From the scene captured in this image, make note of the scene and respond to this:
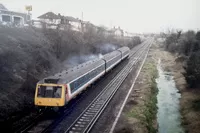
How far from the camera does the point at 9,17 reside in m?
53.5

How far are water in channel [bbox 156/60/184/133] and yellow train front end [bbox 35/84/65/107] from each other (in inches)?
313

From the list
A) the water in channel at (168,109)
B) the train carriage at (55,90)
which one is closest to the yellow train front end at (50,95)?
the train carriage at (55,90)

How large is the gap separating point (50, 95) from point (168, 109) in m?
12.1

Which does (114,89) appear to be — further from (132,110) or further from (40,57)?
(40,57)

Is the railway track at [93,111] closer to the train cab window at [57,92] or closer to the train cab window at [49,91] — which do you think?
the train cab window at [57,92]

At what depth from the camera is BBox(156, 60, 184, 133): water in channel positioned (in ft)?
61.8

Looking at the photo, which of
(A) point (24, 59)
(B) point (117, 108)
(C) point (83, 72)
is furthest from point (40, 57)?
(B) point (117, 108)

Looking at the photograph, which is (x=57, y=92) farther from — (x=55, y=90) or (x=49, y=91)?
(x=49, y=91)

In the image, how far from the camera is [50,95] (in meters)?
17.3

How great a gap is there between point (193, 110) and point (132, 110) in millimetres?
5964

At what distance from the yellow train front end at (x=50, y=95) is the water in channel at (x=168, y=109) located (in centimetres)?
795

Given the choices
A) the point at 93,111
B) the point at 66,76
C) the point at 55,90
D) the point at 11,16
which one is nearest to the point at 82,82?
the point at 66,76

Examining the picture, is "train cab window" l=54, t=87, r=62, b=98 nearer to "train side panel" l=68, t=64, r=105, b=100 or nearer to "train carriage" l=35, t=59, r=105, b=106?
"train carriage" l=35, t=59, r=105, b=106

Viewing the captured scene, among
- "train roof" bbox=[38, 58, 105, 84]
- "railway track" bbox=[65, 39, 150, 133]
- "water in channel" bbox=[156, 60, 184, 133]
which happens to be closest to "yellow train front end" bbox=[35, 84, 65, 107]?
"train roof" bbox=[38, 58, 105, 84]
